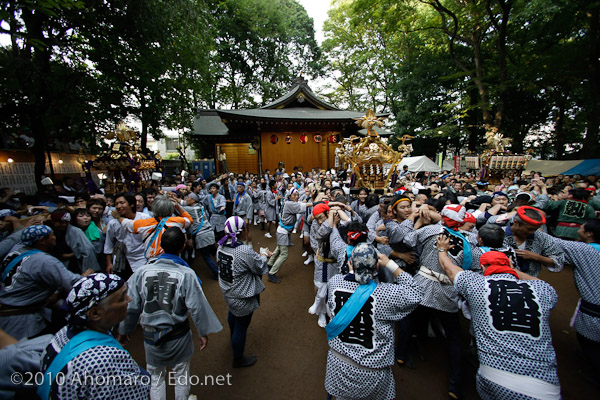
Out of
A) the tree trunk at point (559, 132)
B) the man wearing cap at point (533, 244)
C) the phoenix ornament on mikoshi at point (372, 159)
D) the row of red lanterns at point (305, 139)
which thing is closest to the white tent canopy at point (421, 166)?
the row of red lanterns at point (305, 139)

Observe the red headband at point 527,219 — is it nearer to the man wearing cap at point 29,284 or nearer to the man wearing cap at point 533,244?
the man wearing cap at point 533,244

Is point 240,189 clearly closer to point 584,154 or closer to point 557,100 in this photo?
point 584,154

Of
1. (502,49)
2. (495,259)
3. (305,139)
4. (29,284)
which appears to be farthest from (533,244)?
(502,49)

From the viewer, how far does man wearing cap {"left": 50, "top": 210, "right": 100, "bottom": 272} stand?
136 inches

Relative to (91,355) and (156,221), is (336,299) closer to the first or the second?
(91,355)

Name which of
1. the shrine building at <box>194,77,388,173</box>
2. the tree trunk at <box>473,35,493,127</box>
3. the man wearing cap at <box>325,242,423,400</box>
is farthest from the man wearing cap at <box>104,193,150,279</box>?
the tree trunk at <box>473,35,493,127</box>

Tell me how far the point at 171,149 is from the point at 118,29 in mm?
38104

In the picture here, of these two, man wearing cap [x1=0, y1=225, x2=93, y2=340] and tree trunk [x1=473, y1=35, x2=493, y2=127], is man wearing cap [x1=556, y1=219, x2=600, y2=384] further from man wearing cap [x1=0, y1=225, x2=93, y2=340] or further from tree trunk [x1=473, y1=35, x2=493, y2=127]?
tree trunk [x1=473, y1=35, x2=493, y2=127]

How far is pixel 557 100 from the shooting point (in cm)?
1839

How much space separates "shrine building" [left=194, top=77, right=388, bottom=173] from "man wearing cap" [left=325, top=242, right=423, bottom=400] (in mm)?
15442

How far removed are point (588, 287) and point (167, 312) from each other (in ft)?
14.1

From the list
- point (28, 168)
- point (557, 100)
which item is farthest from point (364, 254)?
point (557, 100)

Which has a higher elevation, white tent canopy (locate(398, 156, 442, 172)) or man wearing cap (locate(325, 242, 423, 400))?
white tent canopy (locate(398, 156, 442, 172))

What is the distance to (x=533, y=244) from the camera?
2.94 metres
